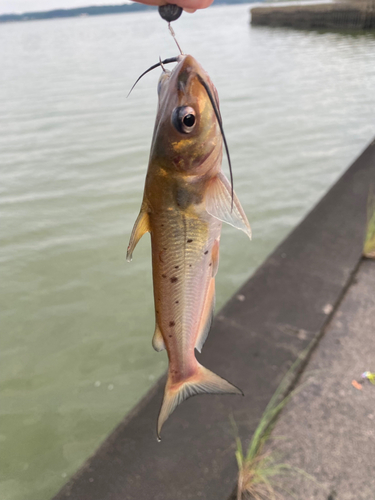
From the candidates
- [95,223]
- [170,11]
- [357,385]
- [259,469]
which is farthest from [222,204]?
[95,223]

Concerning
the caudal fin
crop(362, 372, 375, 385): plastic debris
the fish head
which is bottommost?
crop(362, 372, 375, 385): plastic debris

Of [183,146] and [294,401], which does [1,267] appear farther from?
[183,146]

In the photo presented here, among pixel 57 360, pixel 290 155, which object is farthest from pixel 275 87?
pixel 57 360

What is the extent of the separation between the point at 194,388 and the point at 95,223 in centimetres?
516

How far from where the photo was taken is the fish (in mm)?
1329

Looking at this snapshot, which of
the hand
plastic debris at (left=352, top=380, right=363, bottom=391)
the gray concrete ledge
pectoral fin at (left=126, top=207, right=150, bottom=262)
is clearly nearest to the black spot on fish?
pectoral fin at (left=126, top=207, right=150, bottom=262)

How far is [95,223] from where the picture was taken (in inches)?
258

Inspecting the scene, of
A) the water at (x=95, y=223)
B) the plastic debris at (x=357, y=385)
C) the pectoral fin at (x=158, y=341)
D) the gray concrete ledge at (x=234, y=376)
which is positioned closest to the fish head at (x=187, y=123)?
the pectoral fin at (x=158, y=341)

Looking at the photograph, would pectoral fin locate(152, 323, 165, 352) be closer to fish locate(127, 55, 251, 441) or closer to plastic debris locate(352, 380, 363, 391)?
fish locate(127, 55, 251, 441)

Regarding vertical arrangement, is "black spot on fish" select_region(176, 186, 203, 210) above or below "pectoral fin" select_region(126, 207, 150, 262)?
above

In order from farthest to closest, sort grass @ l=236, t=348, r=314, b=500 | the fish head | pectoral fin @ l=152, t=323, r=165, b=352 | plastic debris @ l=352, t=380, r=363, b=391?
1. plastic debris @ l=352, t=380, r=363, b=391
2. grass @ l=236, t=348, r=314, b=500
3. pectoral fin @ l=152, t=323, r=165, b=352
4. the fish head

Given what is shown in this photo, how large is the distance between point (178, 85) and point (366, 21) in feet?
125

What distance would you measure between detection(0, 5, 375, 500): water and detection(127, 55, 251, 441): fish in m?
2.30

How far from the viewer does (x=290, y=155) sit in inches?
340
